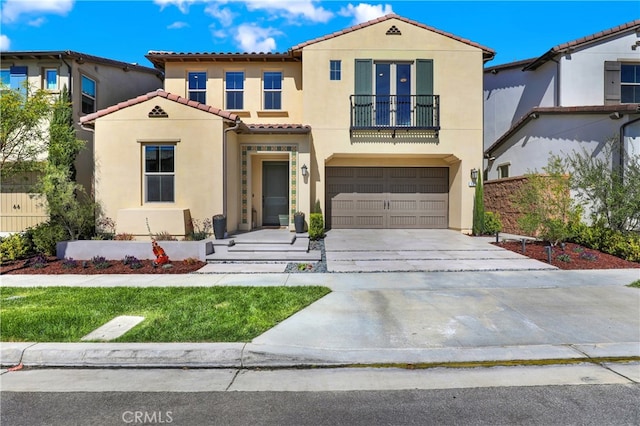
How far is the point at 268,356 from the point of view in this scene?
13.6 feet

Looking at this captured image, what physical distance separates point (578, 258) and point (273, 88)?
1164 cm

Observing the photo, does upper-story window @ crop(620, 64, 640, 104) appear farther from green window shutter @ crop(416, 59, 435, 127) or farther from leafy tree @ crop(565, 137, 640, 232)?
green window shutter @ crop(416, 59, 435, 127)

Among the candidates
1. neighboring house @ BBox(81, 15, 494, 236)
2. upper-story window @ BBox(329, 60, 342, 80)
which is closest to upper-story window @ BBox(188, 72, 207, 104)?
neighboring house @ BBox(81, 15, 494, 236)

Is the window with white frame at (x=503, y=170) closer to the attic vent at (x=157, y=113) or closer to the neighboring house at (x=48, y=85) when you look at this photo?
the attic vent at (x=157, y=113)

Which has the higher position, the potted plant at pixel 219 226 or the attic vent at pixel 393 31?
the attic vent at pixel 393 31

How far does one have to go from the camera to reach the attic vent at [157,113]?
1090cm

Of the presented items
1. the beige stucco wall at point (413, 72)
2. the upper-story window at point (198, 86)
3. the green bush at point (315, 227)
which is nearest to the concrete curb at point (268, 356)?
the green bush at point (315, 227)

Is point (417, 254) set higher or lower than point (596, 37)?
lower

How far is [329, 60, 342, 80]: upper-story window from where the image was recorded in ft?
44.6

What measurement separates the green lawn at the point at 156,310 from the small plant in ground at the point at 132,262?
69.8 inches

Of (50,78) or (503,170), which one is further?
(503,170)

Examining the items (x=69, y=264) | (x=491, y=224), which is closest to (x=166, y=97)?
(x=69, y=264)

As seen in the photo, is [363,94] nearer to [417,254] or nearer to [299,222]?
[299,222]

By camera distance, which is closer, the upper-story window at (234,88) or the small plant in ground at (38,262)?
the small plant in ground at (38,262)
